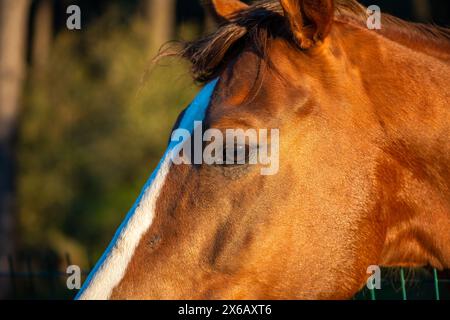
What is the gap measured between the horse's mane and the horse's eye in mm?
431

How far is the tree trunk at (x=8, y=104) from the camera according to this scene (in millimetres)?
12367

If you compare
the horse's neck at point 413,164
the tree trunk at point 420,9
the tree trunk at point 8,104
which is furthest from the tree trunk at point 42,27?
the horse's neck at point 413,164

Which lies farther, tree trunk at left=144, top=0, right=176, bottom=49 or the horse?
tree trunk at left=144, top=0, right=176, bottom=49

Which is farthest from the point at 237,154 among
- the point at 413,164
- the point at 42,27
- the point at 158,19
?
the point at 42,27

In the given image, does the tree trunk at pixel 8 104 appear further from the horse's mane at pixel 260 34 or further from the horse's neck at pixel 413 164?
the horse's neck at pixel 413 164

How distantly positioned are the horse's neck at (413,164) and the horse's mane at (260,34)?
303 millimetres

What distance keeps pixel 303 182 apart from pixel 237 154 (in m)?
0.28

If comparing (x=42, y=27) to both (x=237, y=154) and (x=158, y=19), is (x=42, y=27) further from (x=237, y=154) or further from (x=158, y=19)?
(x=237, y=154)

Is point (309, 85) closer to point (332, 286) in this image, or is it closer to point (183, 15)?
point (332, 286)

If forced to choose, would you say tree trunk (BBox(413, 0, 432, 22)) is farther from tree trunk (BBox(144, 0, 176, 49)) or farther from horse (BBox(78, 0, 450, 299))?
horse (BBox(78, 0, 450, 299))

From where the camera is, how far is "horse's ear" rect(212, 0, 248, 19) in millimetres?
3393

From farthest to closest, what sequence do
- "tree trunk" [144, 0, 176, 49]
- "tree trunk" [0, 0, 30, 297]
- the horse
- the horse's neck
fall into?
"tree trunk" [144, 0, 176, 49] → "tree trunk" [0, 0, 30, 297] → the horse's neck → the horse

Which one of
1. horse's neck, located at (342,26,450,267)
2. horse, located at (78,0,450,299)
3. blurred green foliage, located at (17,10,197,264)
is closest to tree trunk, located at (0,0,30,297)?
blurred green foliage, located at (17,10,197,264)

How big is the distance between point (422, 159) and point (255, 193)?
27.9 inches
